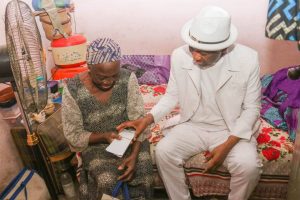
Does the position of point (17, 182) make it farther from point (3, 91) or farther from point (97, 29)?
point (97, 29)

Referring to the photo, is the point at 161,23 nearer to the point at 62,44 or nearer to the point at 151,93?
the point at 151,93

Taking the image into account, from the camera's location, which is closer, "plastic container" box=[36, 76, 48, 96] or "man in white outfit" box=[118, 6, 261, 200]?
"plastic container" box=[36, 76, 48, 96]

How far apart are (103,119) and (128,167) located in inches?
13.3

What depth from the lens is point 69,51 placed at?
267 cm

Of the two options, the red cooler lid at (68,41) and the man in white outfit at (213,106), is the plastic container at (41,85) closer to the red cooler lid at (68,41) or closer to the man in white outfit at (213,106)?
the man in white outfit at (213,106)

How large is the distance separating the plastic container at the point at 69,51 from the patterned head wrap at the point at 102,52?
0.98 meters

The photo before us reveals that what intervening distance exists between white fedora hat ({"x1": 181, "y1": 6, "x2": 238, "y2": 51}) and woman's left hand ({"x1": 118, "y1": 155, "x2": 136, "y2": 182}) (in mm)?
782

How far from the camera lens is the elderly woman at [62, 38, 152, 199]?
5.75ft

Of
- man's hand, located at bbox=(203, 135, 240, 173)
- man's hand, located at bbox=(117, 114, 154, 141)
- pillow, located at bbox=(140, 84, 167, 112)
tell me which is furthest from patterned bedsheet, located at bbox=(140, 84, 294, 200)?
pillow, located at bbox=(140, 84, 167, 112)

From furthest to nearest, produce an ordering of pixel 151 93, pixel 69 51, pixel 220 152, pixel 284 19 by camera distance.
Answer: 1. pixel 151 93
2. pixel 69 51
3. pixel 220 152
4. pixel 284 19

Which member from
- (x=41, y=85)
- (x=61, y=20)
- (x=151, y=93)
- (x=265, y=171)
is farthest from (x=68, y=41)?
(x=265, y=171)

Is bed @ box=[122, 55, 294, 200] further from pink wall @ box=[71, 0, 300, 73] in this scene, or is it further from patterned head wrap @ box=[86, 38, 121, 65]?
pink wall @ box=[71, 0, 300, 73]

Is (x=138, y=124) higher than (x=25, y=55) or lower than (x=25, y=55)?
lower

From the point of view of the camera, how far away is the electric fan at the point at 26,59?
1517 millimetres
